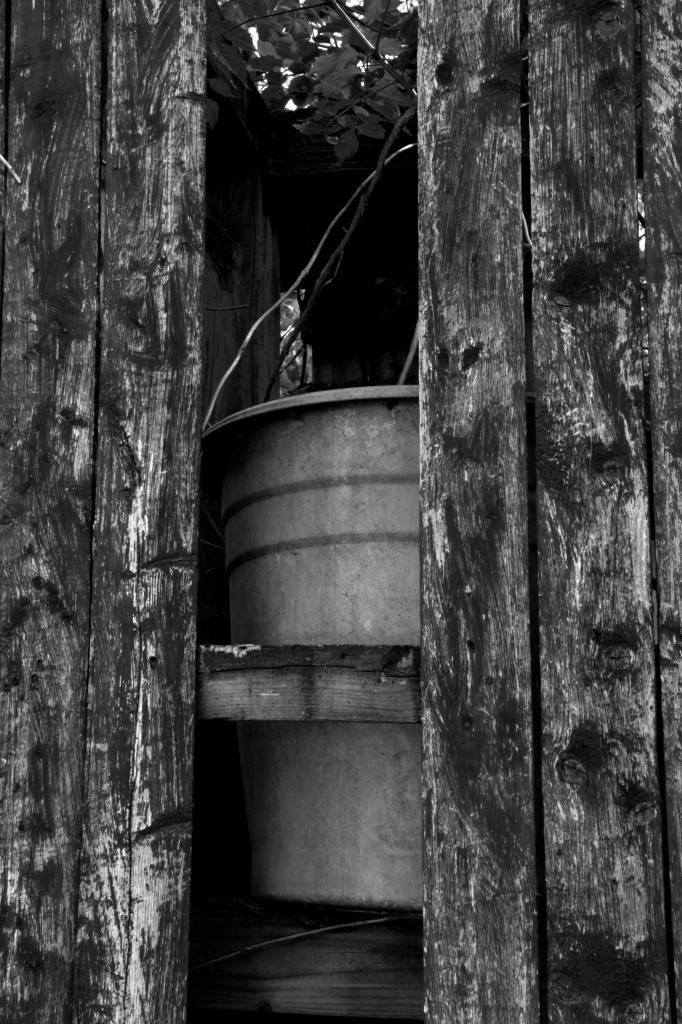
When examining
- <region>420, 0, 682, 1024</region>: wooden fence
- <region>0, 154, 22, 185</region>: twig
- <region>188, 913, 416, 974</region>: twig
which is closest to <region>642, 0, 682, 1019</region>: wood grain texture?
<region>420, 0, 682, 1024</region>: wooden fence

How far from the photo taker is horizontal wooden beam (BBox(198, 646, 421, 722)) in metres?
1.83

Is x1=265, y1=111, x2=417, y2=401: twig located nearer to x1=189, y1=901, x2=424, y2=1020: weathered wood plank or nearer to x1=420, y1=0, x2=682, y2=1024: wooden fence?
x1=420, y1=0, x2=682, y2=1024: wooden fence

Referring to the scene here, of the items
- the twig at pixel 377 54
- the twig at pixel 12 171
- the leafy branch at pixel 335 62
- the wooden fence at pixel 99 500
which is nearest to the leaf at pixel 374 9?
the leafy branch at pixel 335 62

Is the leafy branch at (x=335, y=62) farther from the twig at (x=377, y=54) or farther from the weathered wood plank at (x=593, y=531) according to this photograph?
the weathered wood plank at (x=593, y=531)

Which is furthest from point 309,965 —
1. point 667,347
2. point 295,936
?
point 667,347

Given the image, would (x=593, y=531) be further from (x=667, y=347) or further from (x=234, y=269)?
(x=234, y=269)

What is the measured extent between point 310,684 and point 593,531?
49 cm

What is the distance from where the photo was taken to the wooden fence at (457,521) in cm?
169

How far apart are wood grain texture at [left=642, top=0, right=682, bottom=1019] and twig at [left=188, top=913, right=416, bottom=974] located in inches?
20.7

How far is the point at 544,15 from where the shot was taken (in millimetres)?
1886

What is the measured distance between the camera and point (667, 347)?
5.81ft

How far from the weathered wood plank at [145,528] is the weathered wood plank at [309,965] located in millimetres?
320

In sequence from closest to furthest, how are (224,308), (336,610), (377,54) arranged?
(336,610)
(377,54)
(224,308)

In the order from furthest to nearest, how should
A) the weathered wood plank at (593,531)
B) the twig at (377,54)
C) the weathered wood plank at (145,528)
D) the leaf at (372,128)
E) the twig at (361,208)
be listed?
the leaf at (372,128) → the twig at (377,54) → the twig at (361,208) → the weathered wood plank at (145,528) → the weathered wood plank at (593,531)
